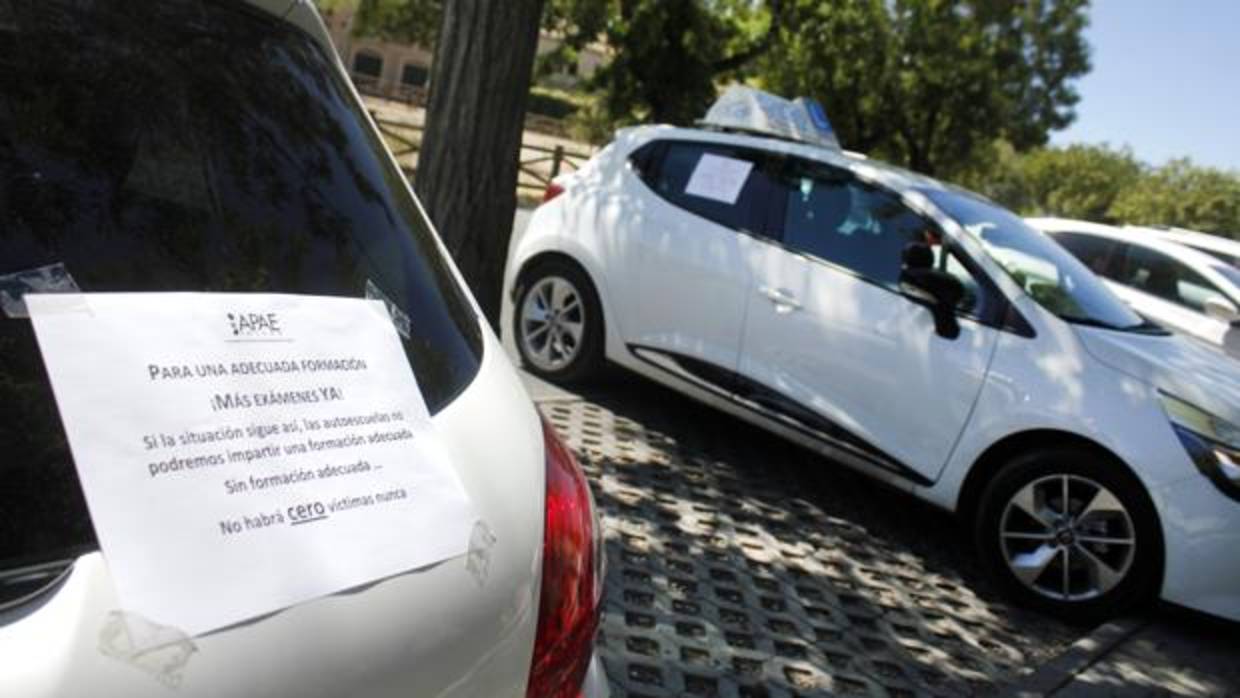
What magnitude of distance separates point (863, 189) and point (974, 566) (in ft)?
6.13

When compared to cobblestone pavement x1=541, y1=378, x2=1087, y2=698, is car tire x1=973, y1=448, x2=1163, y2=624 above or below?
above

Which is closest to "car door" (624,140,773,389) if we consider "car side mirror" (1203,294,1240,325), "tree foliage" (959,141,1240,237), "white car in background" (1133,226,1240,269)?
"car side mirror" (1203,294,1240,325)

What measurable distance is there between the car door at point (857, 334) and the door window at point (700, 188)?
0.14 meters

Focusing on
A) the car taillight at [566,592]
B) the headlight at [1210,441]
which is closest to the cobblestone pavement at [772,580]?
the headlight at [1210,441]

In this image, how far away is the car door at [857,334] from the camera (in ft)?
15.3

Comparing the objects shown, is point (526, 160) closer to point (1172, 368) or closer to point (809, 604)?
point (1172, 368)

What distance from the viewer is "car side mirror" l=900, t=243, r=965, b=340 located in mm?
4688

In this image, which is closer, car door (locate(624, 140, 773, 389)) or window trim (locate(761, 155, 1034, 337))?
window trim (locate(761, 155, 1034, 337))

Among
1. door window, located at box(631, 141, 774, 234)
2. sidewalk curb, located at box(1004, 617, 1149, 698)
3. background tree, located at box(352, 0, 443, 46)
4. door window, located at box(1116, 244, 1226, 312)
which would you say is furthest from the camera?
background tree, located at box(352, 0, 443, 46)

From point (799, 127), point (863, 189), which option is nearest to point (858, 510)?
point (863, 189)

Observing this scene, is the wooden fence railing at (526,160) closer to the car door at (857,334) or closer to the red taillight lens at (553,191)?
the red taillight lens at (553,191)

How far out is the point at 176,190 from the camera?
1.45 meters

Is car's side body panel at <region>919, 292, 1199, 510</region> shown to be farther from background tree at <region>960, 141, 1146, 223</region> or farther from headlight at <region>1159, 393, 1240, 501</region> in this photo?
background tree at <region>960, 141, 1146, 223</region>

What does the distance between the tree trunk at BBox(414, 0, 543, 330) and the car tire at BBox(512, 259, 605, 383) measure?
1.69m
